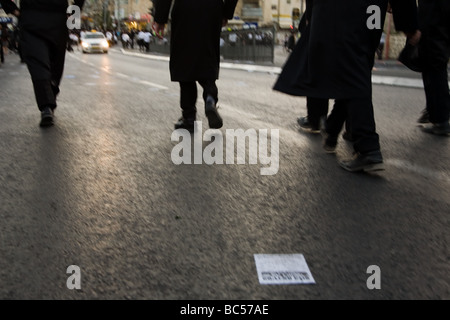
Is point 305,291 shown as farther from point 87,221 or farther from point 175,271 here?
point 87,221

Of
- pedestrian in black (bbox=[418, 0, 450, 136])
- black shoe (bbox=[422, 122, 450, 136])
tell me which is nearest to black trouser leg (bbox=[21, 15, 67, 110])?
pedestrian in black (bbox=[418, 0, 450, 136])

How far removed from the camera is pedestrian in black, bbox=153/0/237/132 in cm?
475

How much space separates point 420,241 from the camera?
245cm

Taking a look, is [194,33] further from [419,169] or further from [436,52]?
[419,169]

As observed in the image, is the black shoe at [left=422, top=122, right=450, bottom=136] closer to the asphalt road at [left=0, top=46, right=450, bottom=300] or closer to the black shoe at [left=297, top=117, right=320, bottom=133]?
the asphalt road at [left=0, top=46, right=450, bottom=300]

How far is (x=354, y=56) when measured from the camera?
363cm

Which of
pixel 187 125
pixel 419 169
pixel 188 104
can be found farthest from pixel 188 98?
pixel 419 169

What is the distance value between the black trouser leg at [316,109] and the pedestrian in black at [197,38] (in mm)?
805

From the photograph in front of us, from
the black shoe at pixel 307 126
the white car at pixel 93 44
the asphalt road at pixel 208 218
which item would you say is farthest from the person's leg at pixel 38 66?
the white car at pixel 93 44

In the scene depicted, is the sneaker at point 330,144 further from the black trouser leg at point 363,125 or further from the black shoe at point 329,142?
the black trouser leg at point 363,125

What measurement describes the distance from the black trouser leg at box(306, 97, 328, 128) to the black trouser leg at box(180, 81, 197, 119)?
104 centimetres

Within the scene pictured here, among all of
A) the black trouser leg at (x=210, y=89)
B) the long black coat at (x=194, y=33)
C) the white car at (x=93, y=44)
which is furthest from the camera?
the white car at (x=93, y=44)

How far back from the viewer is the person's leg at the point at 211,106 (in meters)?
4.68
